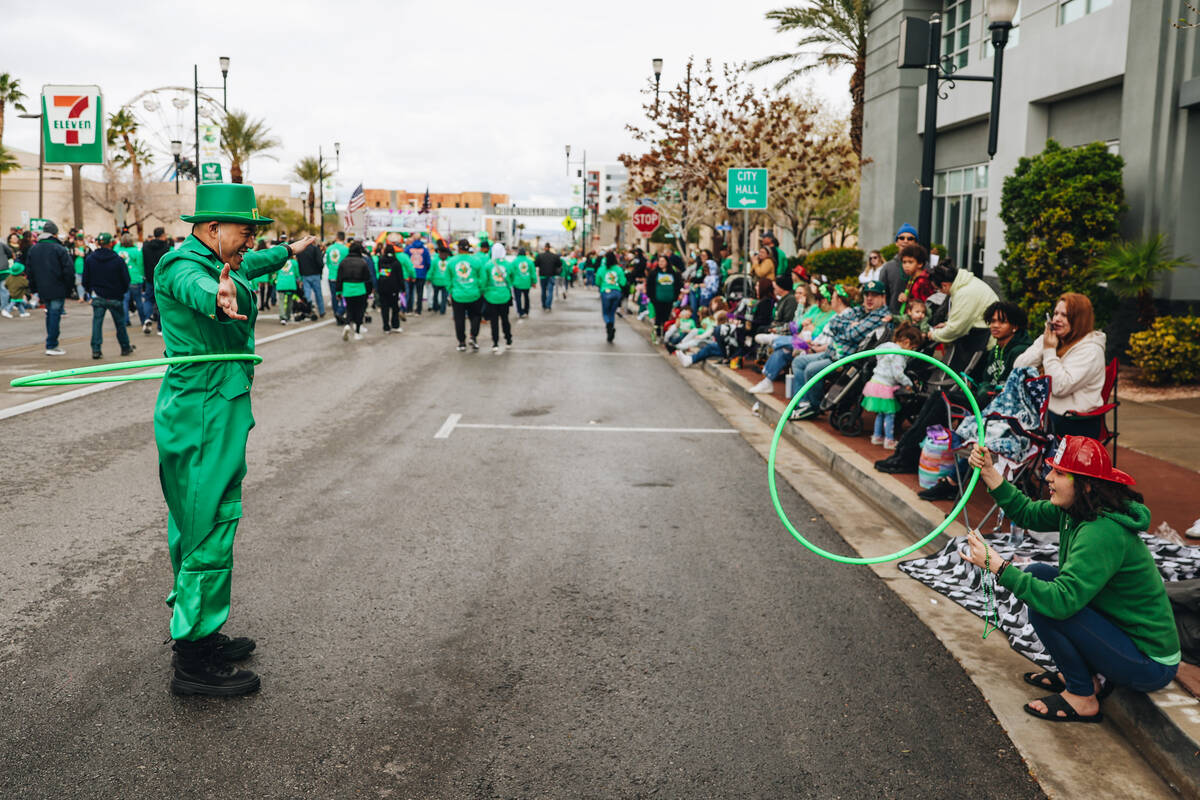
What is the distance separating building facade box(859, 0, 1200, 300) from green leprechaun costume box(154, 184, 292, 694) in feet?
40.1

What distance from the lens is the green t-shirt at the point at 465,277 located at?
18.4 meters

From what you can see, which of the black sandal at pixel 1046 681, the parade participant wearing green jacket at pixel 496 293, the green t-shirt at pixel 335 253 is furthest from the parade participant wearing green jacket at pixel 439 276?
the black sandal at pixel 1046 681

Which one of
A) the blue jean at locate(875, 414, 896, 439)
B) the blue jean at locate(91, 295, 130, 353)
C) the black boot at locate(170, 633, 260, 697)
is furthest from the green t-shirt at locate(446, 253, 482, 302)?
the black boot at locate(170, 633, 260, 697)

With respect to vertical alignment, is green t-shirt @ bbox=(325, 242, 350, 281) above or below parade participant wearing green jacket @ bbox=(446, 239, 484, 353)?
above

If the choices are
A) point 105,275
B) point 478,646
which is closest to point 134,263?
point 105,275

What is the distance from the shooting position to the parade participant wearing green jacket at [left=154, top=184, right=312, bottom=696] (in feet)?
14.0

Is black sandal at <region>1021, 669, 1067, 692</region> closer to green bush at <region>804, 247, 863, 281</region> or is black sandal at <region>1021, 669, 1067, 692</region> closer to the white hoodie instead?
the white hoodie

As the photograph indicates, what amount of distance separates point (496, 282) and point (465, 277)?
1.84 feet

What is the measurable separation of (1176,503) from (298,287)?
21.3 metres

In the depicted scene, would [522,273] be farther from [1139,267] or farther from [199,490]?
[199,490]

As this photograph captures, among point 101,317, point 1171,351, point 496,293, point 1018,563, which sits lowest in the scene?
point 1018,563

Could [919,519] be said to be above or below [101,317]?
below

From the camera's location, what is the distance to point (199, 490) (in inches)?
169

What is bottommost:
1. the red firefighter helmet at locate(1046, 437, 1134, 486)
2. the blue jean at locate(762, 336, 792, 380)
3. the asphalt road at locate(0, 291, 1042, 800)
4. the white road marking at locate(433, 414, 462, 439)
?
the asphalt road at locate(0, 291, 1042, 800)
